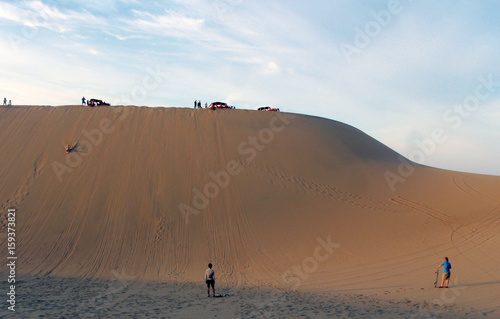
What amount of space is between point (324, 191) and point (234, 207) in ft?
19.5

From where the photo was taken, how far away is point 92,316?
875 centimetres

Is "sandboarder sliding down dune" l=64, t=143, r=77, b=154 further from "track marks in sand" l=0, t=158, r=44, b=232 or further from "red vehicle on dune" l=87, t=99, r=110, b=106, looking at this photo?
"red vehicle on dune" l=87, t=99, r=110, b=106

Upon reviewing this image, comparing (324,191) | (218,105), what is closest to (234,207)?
(324,191)

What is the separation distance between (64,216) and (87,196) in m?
1.72

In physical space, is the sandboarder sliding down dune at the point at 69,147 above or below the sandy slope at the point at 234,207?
above

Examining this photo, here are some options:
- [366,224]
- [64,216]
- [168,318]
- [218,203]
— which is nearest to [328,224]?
[366,224]

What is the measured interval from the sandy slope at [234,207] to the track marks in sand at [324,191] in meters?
0.11

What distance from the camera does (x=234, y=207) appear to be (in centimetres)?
1884

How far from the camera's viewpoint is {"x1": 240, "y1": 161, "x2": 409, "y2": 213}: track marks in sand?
19688mm

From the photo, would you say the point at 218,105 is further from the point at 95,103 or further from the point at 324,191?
the point at 324,191

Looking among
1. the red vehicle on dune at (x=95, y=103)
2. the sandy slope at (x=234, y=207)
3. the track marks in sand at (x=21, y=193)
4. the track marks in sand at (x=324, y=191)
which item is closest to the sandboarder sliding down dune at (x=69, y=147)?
the sandy slope at (x=234, y=207)

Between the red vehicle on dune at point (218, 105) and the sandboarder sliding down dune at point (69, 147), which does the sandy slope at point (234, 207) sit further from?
the red vehicle on dune at point (218, 105)

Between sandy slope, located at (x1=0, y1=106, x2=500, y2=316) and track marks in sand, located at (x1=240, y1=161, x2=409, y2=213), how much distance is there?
113 millimetres

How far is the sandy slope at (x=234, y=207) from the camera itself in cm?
1395
